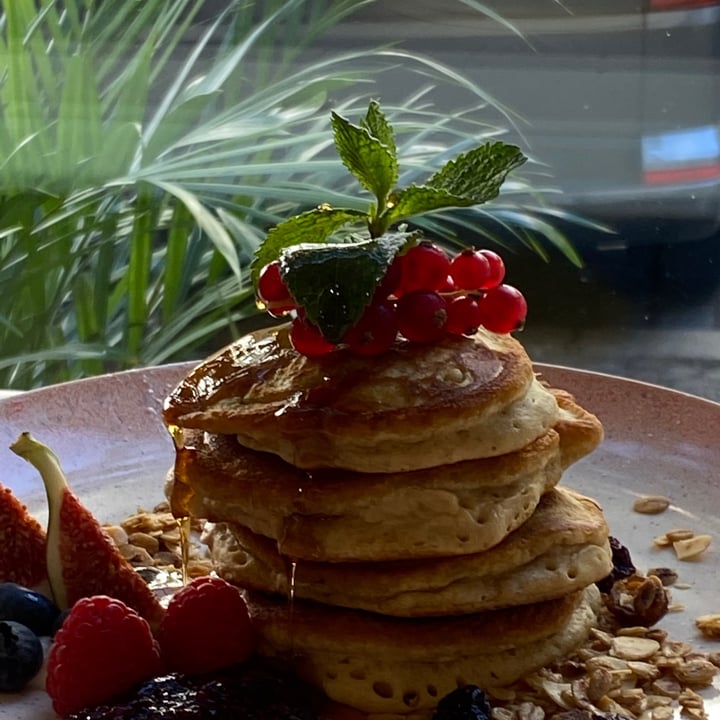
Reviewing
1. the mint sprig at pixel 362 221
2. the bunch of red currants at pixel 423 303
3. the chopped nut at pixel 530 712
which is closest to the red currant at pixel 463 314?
the bunch of red currants at pixel 423 303

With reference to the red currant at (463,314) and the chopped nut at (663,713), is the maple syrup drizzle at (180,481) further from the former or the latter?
the chopped nut at (663,713)

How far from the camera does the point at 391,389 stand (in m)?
1.37

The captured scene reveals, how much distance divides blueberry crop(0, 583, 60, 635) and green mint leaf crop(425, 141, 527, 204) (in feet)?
2.53

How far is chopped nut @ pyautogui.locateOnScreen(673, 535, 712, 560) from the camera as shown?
1.68m

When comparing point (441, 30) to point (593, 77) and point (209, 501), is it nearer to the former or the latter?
point (593, 77)

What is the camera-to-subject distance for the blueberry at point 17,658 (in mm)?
1389

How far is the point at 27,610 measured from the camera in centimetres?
153

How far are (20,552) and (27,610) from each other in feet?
0.46

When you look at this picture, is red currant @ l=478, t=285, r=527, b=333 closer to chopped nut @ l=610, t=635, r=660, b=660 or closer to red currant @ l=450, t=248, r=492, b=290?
red currant @ l=450, t=248, r=492, b=290

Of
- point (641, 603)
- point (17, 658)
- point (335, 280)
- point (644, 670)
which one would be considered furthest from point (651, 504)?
point (17, 658)

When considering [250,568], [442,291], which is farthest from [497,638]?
[442,291]

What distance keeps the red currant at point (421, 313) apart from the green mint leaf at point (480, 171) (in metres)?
0.15

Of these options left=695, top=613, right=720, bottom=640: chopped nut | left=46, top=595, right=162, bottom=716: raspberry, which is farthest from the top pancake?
left=695, top=613, right=720, bottom=640: chopped nut

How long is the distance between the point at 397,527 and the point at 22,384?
177 cm
